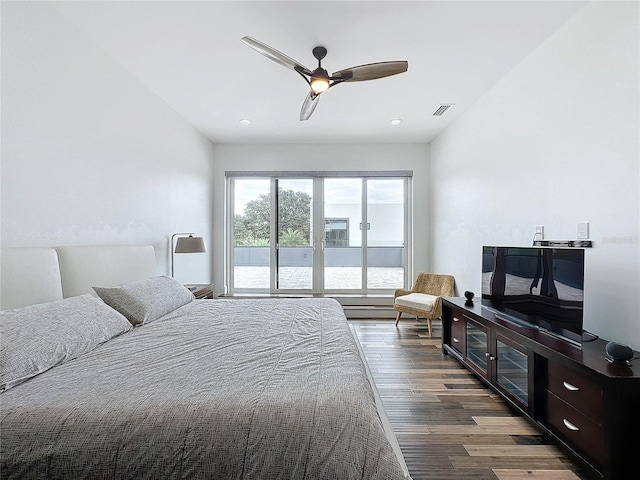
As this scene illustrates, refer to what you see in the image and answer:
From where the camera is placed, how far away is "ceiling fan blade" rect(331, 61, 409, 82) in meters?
2.22

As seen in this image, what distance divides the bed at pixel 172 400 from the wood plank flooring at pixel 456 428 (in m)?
0.76

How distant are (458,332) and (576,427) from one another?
1440mm

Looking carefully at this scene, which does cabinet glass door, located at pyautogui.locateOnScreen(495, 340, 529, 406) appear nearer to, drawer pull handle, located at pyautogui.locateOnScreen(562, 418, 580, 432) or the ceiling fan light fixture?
drawer pull handle, located at pyautogui.locateOnScreen(562, 418, 580, 432)

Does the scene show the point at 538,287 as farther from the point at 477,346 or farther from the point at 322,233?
Result: the point at 322,233

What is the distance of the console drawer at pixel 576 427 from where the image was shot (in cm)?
160

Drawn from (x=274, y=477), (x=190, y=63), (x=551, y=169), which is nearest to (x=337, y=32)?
(x=190, y=63)

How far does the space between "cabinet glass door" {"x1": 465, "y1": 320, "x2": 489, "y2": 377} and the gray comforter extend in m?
1.81

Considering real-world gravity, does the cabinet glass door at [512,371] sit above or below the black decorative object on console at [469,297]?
below

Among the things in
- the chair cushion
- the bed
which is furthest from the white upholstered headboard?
the chair cushion

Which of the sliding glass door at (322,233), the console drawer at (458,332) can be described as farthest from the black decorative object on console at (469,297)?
the sliding glass door at (322,233)

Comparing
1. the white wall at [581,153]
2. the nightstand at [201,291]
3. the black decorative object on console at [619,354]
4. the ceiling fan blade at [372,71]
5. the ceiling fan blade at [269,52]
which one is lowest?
the nightstand at [201,291]

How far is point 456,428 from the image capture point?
2.07 meters

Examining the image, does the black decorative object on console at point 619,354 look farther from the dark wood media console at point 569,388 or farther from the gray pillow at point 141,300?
the gray pillow at point 141,300

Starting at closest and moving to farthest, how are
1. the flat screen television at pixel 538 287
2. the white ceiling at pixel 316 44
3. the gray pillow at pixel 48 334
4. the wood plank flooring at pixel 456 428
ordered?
the gray pillow at pixel 48 334, the wood plank flooring at pixel 456 428, the flat screen television at pixel 538 287, the white ceiling at pixel 316 44
